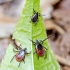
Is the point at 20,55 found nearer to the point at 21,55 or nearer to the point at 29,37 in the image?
the point at 21,55

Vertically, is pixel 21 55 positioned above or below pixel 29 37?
below

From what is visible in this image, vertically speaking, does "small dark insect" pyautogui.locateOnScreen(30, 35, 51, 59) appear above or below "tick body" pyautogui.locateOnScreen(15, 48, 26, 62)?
above

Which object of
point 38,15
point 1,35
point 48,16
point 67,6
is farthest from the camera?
point 67,6

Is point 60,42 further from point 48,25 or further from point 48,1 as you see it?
point 48,1

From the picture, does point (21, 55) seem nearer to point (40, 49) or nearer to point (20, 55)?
point (20, 55)

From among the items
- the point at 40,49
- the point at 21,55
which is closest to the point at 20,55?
the point at 21,55

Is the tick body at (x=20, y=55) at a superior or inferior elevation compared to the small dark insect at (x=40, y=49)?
inferior

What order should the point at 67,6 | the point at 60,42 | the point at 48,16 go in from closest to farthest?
1. the point at 60,42
2. the point at 48,16
3. the point at 67,6

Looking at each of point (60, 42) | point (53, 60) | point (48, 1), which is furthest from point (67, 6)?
point (53, 60)
